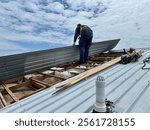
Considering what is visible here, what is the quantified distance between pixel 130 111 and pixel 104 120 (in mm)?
514

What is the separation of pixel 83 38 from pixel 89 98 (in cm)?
367

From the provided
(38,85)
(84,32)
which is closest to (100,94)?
(38,85)

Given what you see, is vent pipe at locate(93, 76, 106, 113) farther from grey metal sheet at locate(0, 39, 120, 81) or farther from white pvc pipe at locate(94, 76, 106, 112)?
grey metal sheet at locate(0, 39, 120, 81)

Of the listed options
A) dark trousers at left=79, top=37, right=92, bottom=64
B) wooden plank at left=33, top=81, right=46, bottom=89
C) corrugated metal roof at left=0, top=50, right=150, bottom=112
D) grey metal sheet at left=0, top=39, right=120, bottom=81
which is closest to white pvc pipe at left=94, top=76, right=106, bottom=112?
corrugated metal roof at left=0, top=50, right=150, bottom=112

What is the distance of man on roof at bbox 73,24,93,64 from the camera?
6.25 meters

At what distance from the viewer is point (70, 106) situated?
2697 mm

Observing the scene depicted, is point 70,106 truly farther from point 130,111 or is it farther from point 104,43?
point 104,43

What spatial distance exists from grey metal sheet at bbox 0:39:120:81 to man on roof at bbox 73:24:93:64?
10.6 inches

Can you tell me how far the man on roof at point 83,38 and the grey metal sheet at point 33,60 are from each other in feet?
0.88

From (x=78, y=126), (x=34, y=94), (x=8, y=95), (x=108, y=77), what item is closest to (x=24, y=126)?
(x=78, y=126)

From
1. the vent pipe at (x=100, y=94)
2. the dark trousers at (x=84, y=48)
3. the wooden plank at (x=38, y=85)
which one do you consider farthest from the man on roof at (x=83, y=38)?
the vent pipe at (x=100, y=94)

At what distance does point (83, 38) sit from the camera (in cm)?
627

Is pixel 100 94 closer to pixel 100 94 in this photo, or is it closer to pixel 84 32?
pixel 100 94

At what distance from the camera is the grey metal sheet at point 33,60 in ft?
14.9
